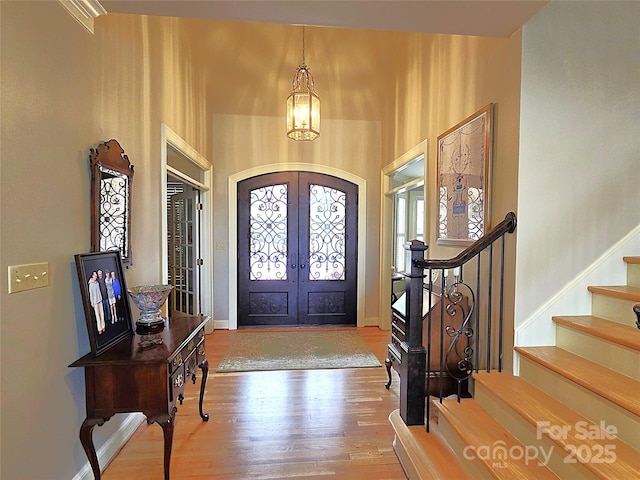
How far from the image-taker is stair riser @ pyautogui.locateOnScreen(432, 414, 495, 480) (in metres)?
1.64

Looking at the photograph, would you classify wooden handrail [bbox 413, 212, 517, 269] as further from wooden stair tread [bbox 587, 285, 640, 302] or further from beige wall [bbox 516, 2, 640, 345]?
wooden stair tread [bbox 587, 285, 640, 302]

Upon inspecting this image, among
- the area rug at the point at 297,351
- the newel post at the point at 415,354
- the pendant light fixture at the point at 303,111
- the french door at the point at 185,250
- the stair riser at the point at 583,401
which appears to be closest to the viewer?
the stair riser at the point at 583,401

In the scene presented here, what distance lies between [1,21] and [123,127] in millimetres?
1037

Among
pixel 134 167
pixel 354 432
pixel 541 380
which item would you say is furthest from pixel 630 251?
pixel 134 167

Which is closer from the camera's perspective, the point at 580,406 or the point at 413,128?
the point at 580,406

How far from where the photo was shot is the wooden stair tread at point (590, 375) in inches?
57.7

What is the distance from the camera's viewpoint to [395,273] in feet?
17.7

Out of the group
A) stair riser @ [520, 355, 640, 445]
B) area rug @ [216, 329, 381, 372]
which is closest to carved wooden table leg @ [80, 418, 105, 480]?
area rug @ [216, 329, 381, 372]

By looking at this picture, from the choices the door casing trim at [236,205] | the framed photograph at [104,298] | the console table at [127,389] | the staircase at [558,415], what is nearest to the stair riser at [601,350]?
the staircase at [558,415]

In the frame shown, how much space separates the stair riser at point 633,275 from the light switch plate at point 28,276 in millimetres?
3307

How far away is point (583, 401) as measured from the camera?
1631mm

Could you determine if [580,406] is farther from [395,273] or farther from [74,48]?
[395,273]

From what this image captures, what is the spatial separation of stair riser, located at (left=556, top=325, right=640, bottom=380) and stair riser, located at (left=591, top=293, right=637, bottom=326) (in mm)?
250

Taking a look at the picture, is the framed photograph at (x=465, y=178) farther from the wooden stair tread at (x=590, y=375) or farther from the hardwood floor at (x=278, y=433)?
the hardwood floor at (x=278, y=433)
